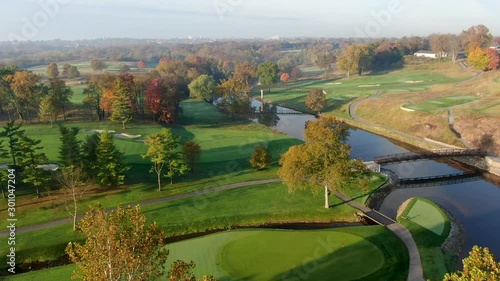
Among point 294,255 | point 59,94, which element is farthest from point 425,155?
point 59,94

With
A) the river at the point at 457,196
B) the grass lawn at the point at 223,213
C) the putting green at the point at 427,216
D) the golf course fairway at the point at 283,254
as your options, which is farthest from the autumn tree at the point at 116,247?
the putting green at the point at 427,216

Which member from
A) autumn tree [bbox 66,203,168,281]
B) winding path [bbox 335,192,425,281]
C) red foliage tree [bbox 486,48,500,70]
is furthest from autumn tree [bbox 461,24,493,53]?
autumn tree [bbox 66,203,168,281]

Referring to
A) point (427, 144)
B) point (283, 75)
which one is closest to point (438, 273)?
point (427, 144)

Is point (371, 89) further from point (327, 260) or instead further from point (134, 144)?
point (327, 260)

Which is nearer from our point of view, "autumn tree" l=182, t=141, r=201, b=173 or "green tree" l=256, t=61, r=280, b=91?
"autumn tree" l=182, t=141, r=201, b=173

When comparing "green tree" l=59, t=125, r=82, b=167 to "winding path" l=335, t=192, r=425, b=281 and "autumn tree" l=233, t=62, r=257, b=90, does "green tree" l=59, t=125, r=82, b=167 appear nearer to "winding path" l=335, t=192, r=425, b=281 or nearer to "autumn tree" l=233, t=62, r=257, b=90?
"winding path" l=335, t=192, r=425, b=281

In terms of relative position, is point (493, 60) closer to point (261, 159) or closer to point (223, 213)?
point (261, 159)
